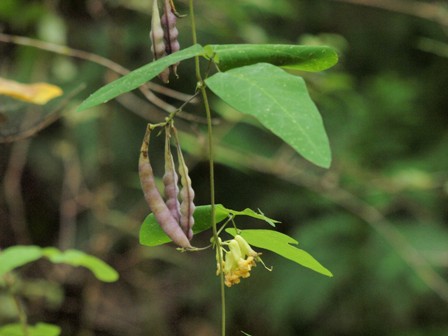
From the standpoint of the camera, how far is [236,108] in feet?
1.82

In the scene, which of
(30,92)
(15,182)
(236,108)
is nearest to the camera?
(236,108)

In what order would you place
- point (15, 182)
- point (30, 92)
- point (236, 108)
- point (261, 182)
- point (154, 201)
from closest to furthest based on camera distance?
point (236, 108) → point (154, 201) → point (30, 92) → point (15, 182) → point (261, 182)

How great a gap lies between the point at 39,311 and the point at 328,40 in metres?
1.44

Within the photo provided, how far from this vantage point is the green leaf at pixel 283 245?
0.69 m

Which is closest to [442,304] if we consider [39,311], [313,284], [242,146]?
[313,284]

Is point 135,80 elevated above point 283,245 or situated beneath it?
elevated above

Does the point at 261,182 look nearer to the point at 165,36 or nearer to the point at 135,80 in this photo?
the point at 165,36

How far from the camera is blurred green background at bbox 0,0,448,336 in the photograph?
243cm

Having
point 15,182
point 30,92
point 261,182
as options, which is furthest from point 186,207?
point 261,182

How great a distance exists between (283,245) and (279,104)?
0.19 meters

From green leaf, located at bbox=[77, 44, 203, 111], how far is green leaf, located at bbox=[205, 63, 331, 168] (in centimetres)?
4

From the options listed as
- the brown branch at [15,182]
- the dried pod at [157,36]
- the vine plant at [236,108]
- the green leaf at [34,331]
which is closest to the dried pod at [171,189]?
the vine plant at [236,108]

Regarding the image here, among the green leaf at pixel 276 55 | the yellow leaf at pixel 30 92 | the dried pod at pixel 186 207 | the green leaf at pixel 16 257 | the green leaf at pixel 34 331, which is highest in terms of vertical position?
the green leaf at pixel 276 55

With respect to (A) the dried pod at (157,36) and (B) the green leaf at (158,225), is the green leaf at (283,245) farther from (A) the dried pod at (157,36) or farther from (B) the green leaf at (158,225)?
(A) the dried pod at (157,36)
